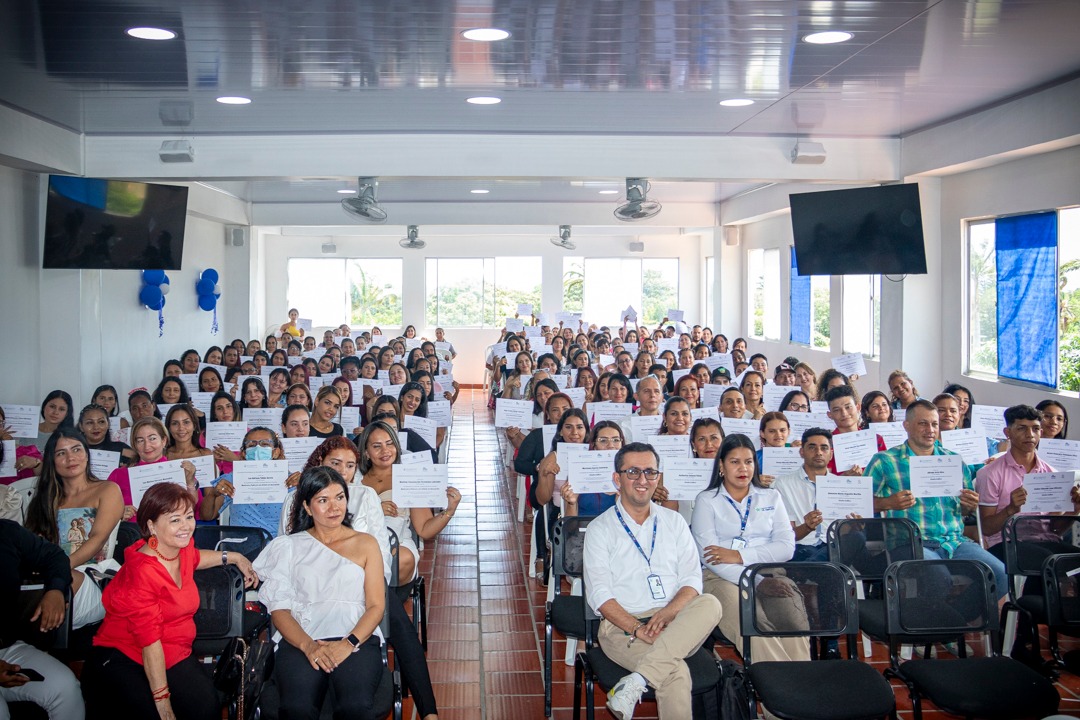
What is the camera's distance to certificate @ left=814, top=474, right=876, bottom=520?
→ 5.04 meters

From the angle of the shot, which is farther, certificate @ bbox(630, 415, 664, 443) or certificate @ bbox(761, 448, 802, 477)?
certificate @ bbox(630, 415, 664, 443)

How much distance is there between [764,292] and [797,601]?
1266 cm

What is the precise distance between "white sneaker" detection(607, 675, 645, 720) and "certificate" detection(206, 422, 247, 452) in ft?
12.6

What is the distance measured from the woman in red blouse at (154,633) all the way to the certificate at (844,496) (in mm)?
3095

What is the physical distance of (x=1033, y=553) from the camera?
479 centimetres

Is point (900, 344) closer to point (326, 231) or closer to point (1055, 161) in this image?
point (1055, 161)

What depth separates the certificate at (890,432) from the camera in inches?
266

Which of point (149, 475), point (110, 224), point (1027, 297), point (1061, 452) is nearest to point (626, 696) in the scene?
point (149, 475)

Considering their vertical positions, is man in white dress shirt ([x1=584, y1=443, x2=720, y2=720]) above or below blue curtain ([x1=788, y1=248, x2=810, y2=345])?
below

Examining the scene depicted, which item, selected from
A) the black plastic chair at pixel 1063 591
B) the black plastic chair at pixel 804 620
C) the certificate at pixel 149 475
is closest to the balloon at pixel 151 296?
the certificate at pixel 149 475

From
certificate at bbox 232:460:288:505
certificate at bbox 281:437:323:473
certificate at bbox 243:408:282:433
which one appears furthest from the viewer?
certificate at bbox 243:408:282:433

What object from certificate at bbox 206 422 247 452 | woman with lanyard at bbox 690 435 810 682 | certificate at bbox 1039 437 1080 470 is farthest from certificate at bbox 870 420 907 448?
certificate at bbox 206 422 247 452

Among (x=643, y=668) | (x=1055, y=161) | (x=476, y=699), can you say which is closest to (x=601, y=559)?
(x=643, y=668)

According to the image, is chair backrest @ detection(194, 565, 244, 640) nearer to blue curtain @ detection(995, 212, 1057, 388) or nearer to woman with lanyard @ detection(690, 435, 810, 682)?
woman with lanyard @ detection(690, 435, 810, 682)
